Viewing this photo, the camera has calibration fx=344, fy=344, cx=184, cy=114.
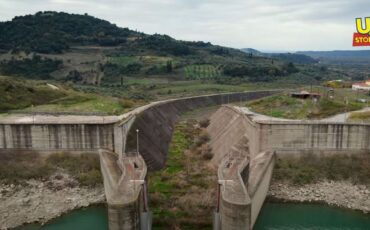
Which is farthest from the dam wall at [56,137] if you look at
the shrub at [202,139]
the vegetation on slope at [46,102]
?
the shrub at [202,139]

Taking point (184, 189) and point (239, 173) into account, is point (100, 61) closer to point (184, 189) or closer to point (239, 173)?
point (184, 189)

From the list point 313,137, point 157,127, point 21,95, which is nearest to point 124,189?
point 313,137

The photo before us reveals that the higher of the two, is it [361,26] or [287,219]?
[361,26]

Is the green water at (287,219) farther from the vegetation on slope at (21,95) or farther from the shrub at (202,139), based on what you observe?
the vegetation on slope at (21,95)

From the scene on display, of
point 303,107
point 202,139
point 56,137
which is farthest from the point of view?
point 202,139

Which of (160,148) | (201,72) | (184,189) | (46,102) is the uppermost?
(201,72)

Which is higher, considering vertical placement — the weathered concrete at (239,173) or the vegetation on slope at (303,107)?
the vegetation on slope at (303,107)

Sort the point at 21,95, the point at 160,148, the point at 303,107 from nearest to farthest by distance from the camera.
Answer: the point at 160,148 → the point at 303,107 → the point at 21,95
